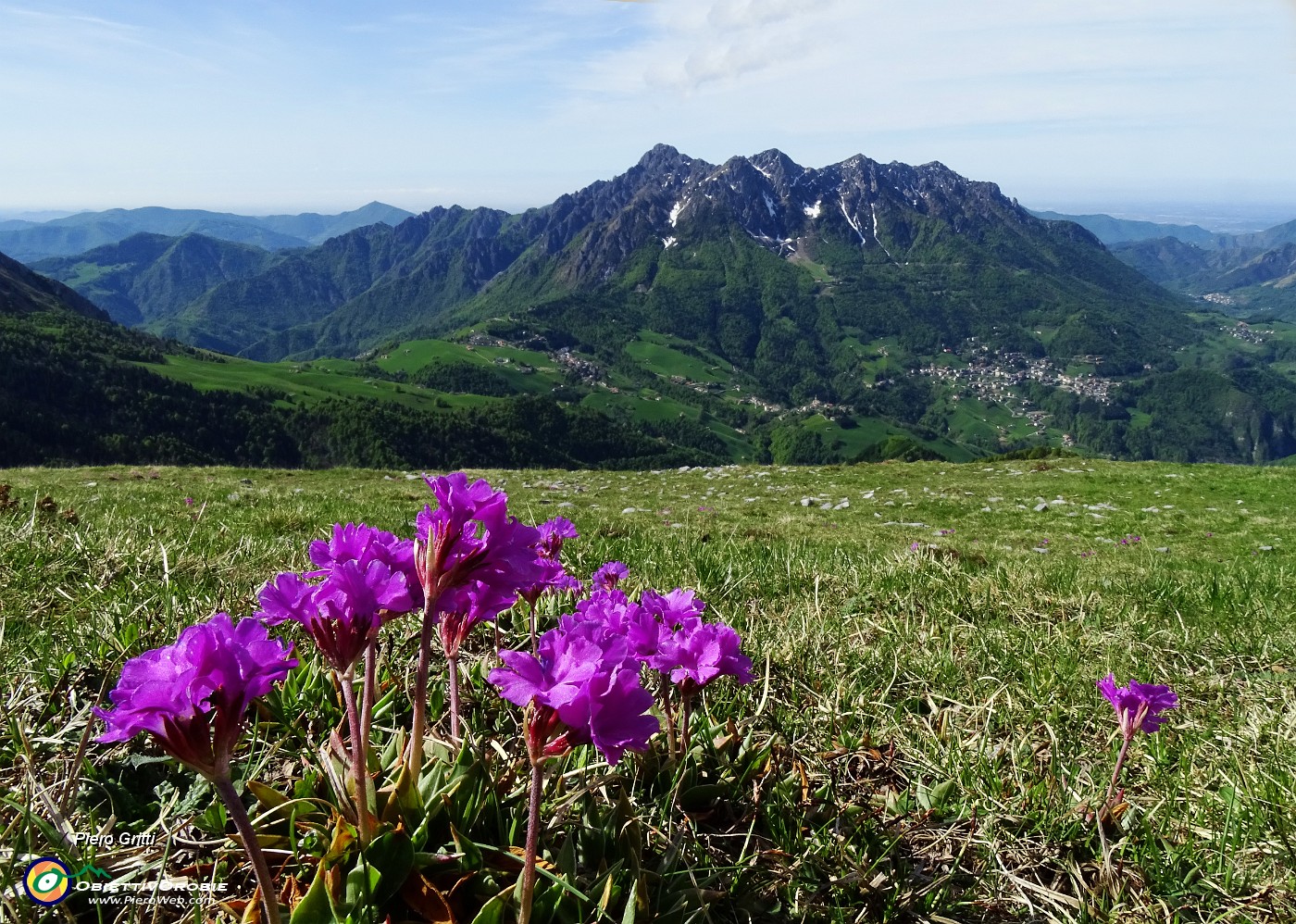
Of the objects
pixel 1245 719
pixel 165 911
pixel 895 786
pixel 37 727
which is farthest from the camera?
pixel 1245 719

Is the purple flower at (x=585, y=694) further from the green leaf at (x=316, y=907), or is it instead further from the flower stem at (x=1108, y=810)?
the flower stem at (x=1108, y=810)

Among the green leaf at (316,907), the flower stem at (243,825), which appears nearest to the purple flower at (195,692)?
the flower stem at (243,825)

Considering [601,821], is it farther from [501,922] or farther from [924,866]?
[924,866]

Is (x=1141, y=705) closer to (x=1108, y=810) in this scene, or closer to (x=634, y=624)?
(x=1108, y=810)

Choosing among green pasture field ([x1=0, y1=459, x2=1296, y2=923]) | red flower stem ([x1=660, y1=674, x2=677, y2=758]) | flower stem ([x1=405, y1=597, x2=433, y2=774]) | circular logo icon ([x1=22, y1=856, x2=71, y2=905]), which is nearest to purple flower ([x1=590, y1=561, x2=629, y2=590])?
green pasture field ([x1=0, y1=459, x2=1296, y2=923])

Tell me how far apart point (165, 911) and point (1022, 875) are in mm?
2855

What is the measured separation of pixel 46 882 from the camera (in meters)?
1.88

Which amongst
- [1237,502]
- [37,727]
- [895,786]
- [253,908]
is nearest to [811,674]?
[895,786]

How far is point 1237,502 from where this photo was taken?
74.0 ft

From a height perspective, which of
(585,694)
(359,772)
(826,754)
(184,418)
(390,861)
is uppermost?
(585,694)

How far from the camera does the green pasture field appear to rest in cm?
220

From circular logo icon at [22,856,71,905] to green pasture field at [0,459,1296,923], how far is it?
0.05 m

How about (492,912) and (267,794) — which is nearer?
(492,912)

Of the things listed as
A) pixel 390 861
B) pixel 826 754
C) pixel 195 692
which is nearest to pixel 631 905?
pixel 390 861
